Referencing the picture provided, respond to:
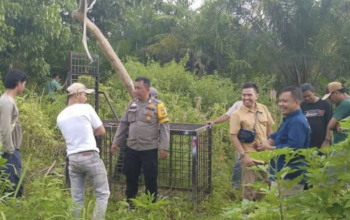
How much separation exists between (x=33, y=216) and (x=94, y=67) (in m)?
3.70

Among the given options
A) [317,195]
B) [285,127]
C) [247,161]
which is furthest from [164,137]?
[317,195]

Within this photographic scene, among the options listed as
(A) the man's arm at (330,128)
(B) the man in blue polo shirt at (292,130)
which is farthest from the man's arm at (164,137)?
(A) the man's arm at (330,128)

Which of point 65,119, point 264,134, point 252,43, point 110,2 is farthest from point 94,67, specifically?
point 110,2

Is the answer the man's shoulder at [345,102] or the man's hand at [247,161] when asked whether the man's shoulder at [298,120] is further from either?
the man's shoulder at [345,102]

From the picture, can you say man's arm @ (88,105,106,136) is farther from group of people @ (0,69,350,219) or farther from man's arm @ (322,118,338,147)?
man's arm @ (322,118,338,147)

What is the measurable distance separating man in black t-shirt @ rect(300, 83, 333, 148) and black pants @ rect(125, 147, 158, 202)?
A: 6.22 ft

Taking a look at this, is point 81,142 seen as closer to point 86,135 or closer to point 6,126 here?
point 86,135

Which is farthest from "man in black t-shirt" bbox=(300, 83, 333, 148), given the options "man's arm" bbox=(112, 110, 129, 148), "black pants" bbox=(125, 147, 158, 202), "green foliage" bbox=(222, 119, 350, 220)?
"green foliage" bbox=(222, 119, 350, 220)

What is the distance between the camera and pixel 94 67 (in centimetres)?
664

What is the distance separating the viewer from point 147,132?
17.2 feet

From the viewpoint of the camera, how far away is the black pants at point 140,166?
208 inches

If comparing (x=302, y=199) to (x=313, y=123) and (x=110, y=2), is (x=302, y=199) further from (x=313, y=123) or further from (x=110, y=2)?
(x=110, y=2)

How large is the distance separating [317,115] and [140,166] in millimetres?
2186

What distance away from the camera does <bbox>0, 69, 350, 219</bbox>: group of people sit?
4.16 meters
